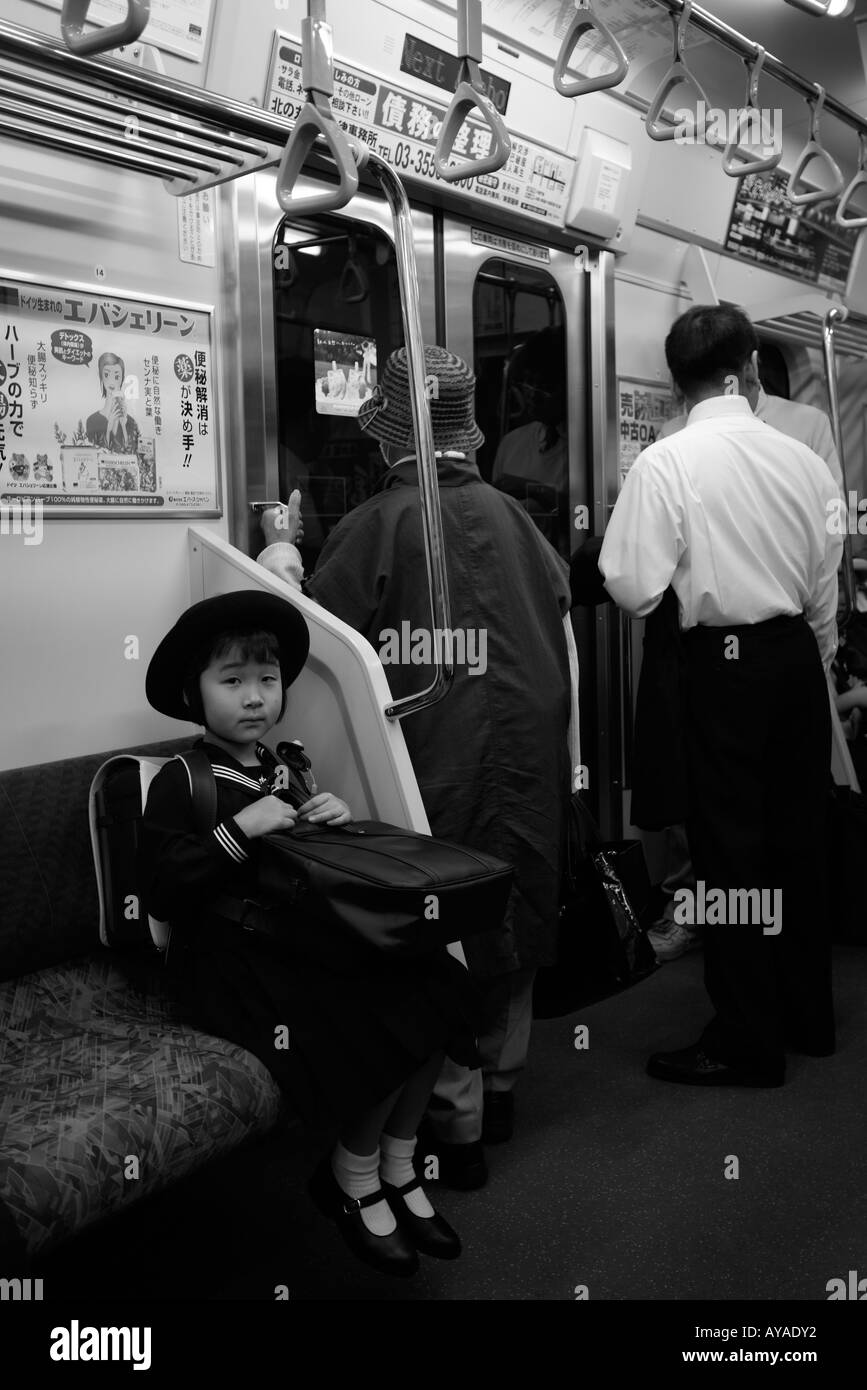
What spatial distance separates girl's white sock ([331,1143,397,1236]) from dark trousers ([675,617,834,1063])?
4.13ft

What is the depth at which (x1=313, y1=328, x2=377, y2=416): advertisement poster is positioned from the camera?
10.9 feet

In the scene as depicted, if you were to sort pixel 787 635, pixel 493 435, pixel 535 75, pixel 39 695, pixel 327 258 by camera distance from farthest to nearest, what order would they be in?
pixel 493 435, pixel 535 75, pixel 327 258, pixel 787 635, pixel 39 695

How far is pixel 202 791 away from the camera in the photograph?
2312 mm

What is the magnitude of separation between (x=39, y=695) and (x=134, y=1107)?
3.60ft

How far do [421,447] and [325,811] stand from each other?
75 cm

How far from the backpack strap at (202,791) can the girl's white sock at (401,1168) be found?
717 millimetres

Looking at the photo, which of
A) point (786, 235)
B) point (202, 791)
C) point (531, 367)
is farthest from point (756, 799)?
point (786, 235)

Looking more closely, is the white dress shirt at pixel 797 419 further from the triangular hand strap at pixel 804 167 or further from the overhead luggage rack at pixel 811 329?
the triangular hand strap at pixel 804 167

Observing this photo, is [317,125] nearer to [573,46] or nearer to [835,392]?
[573,46]

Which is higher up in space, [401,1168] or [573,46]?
[573,46]

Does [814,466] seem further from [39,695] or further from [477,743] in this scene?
[39,695]

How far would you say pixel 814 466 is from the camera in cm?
319
